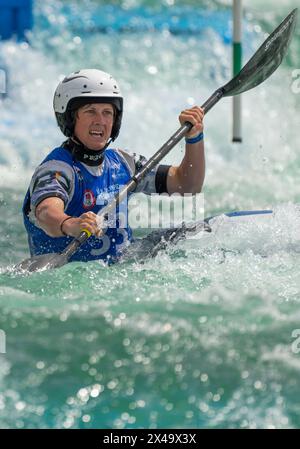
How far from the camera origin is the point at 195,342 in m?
4.05

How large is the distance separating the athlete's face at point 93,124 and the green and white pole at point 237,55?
9.86 ft

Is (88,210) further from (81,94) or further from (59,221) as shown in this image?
(81,94)

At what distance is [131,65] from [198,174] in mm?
5233

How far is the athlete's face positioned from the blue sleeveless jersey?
0.12 metres

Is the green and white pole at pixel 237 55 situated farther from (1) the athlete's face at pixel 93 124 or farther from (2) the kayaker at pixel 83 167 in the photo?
(1) the athlete's face at pixel 93 124

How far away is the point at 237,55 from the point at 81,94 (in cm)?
322

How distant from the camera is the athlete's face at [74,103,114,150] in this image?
485cm

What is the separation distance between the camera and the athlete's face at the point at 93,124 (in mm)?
4848

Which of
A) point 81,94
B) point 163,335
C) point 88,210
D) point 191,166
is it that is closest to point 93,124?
point 81,94

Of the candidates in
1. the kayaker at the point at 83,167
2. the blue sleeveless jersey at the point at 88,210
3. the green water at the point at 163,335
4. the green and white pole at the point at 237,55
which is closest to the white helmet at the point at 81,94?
the kayaker at the point at 83,167

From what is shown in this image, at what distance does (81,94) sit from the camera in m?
4.81

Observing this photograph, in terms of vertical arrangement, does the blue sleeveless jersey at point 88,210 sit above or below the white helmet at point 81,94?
below
